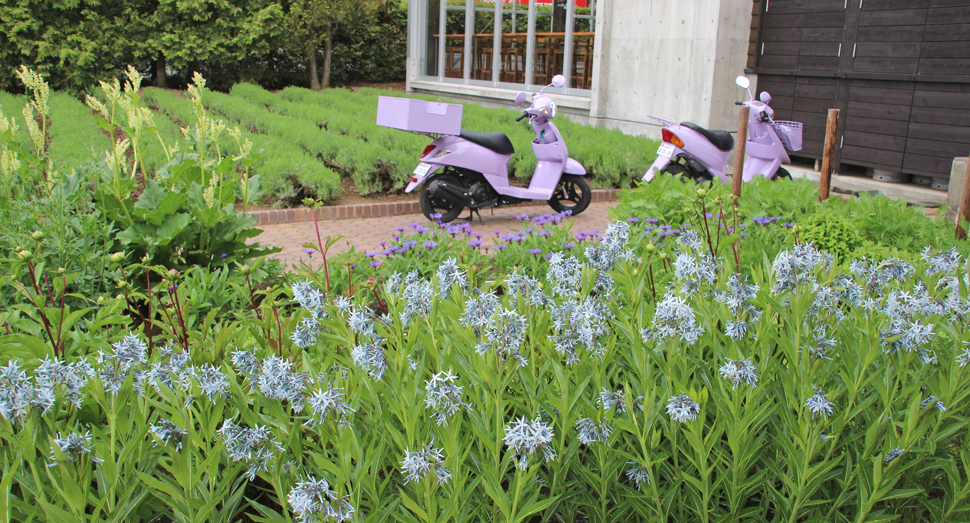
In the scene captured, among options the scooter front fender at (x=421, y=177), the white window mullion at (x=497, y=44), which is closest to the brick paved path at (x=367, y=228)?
the scooter front fender at (x=421, y=177)

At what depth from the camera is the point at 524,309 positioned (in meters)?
1.88

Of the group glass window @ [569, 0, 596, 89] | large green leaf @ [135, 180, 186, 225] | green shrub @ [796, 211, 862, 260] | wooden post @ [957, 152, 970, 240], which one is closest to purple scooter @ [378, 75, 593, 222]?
green shrub @ [796, 211, 862, 260]

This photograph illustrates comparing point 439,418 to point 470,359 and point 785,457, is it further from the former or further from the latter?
point 785,457

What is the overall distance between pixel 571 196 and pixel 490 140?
119 centimetres

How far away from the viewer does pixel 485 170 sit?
22.0 feet

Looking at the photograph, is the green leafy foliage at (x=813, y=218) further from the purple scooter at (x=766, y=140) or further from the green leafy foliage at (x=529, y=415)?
the green leafy foliage at (x=529, y=415)

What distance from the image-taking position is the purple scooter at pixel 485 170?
651cm

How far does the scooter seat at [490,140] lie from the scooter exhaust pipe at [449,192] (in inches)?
18.6

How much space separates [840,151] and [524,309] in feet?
30.1

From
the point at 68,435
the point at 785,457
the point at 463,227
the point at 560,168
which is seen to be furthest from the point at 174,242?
the point at 560,168

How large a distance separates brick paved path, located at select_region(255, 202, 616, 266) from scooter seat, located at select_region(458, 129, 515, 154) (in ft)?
2.43

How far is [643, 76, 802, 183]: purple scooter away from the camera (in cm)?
739

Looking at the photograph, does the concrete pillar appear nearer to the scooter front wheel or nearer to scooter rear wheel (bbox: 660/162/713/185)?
scooter rear wheel (bbox: 660/162/713/185)

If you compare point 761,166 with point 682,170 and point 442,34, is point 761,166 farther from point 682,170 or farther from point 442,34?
point 442,34
